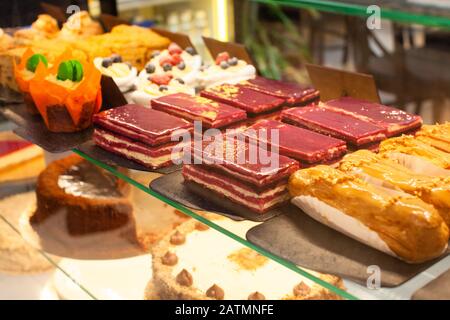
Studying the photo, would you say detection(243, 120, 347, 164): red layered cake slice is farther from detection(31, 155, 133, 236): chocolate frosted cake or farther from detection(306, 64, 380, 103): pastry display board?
detection(31, 155, 133, 236): chocolate frosted cake

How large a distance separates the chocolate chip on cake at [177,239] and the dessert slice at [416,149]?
30.4 inches

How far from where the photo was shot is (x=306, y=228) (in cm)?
127

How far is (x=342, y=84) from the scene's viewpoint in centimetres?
178

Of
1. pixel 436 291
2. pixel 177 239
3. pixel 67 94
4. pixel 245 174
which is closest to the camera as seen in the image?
pixel 436 291

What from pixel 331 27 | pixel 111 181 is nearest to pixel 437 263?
pixel 111 181

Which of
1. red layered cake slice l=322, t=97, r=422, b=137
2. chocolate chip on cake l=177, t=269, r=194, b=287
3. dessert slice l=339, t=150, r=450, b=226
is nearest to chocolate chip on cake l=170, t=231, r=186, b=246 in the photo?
chocolate chip on cake l=177, t=269, r=194, b=287

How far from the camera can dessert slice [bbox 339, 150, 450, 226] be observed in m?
1.18

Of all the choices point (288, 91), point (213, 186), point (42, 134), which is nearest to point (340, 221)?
point (213, 186)

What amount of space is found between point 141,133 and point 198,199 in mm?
299

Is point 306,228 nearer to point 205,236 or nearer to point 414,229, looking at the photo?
point 414,229

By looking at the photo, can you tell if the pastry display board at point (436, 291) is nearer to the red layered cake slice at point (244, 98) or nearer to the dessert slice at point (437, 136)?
the dessert slice at point (437, 136)

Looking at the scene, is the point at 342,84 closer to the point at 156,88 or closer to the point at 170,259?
the point at 156,88

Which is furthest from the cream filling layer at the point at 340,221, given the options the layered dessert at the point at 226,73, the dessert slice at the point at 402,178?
the layered dessert at the point at 226,73

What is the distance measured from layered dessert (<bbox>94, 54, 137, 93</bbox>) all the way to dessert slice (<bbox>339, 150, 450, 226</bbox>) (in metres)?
0.96
